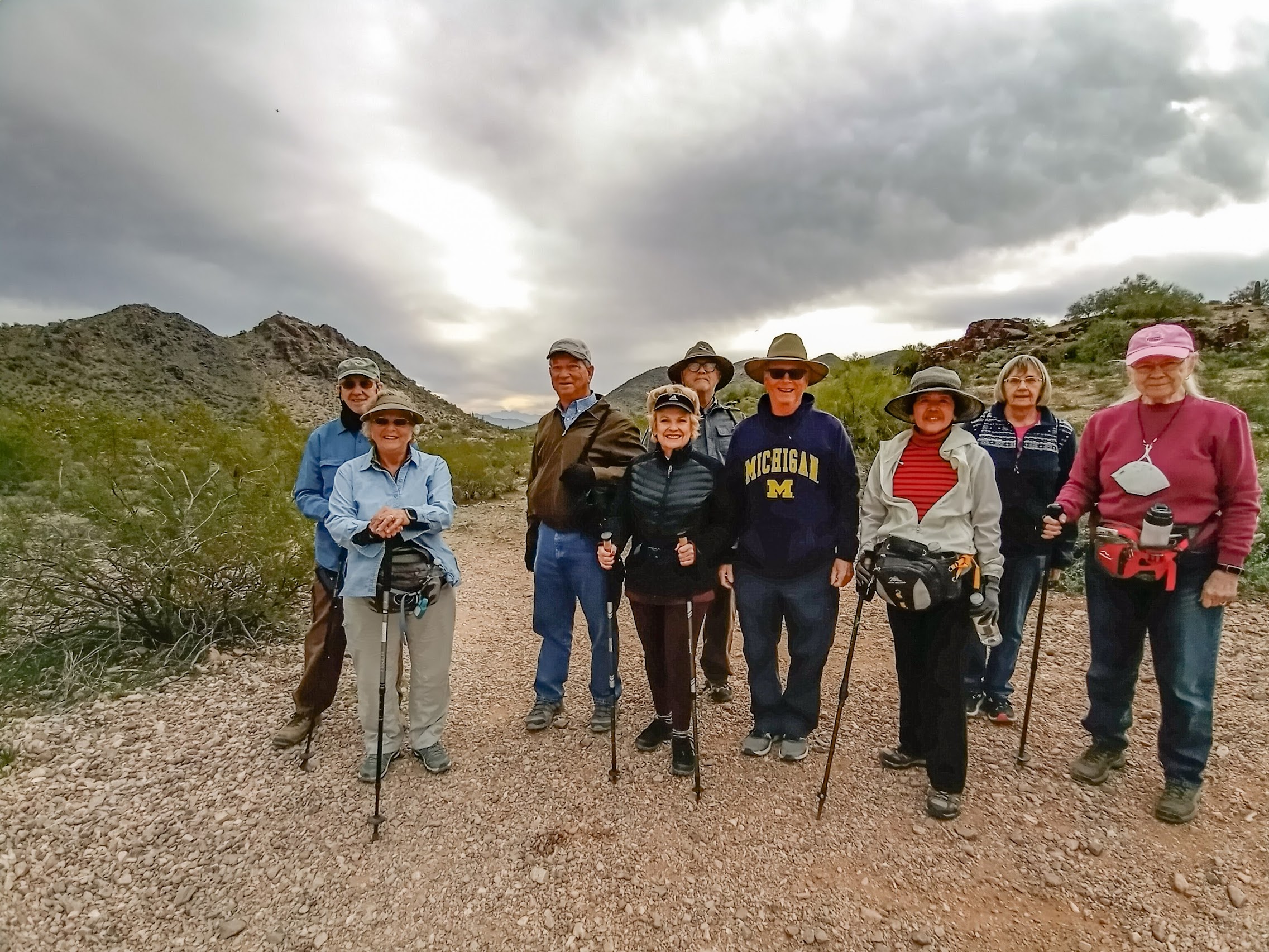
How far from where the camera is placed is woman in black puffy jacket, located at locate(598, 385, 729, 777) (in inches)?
125

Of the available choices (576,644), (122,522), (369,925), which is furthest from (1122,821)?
(122,522)

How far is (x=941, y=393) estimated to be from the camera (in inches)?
113

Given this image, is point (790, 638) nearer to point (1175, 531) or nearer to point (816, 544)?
point (816, 544)

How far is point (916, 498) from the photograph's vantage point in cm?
296

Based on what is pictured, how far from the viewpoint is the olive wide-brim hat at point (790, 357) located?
3.18 m

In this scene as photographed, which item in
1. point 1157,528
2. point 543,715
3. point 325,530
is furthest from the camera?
point 543,715

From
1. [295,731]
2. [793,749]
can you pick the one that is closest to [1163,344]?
[793,749]

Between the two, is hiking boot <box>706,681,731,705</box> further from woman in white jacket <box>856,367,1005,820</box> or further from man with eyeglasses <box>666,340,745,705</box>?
woman in white jacket <box>856,367,1005,820</box>

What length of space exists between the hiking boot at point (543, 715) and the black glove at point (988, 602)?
261 cm

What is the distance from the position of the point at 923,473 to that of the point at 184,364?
59335mm

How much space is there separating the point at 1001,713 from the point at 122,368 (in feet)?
182

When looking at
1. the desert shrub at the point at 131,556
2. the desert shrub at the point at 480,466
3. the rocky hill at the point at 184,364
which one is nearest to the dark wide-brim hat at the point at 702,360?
the desert shrub at the point at 131,556

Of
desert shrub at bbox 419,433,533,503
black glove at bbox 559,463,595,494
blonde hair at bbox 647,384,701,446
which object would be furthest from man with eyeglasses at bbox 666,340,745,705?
desert shrub at bbox 419,433,533,503

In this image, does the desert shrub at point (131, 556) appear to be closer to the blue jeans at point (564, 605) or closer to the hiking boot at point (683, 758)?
the blue jeans at point (564, 605)
